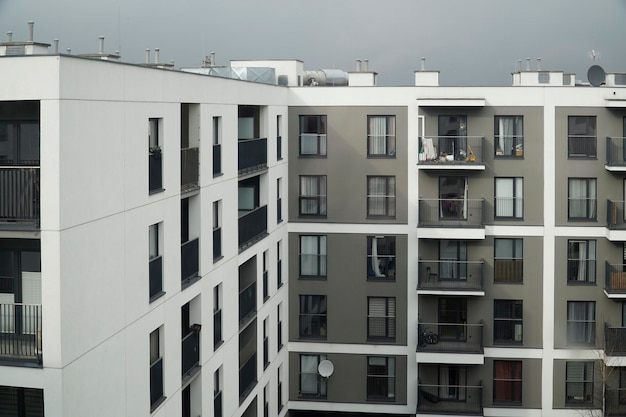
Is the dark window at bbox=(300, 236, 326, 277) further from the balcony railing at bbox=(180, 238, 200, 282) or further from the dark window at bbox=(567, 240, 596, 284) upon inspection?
the balcony railing at bbox=(180, 238, 200, 282)

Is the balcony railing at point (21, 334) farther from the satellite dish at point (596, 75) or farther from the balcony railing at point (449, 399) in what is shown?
the satellite dish at point (596, 75)

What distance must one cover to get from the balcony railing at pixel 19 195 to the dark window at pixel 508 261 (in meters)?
21.1

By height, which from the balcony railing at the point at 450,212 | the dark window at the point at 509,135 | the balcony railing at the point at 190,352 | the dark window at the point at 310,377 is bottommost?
the dark window at the point at 310,377

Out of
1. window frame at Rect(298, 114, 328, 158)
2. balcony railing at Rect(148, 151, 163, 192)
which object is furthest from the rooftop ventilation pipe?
window frame at Rect(298, 114, 328, 158)

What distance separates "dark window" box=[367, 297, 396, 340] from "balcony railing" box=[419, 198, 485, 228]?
3079 mm

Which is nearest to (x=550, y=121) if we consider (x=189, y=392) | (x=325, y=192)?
(x=325, y=192)

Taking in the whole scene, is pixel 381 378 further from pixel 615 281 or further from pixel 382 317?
pixel 615 281

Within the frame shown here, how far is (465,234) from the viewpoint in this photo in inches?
1236

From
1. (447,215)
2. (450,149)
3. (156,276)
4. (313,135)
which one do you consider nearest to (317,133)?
(313,135)

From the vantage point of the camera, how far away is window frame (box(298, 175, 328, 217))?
107 ft

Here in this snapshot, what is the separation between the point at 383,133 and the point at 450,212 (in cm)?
359

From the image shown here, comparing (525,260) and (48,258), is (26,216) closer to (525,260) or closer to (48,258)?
(48,258)

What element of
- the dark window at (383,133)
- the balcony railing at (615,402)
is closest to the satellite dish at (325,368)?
the dark window at (383,133)

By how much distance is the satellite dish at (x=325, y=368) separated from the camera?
106 ft
